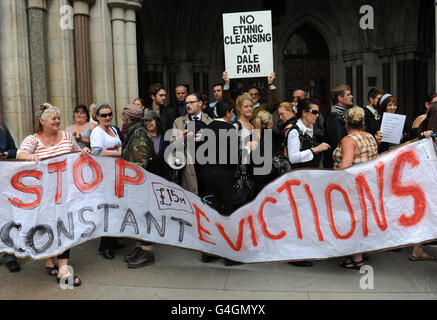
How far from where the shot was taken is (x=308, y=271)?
4016mm

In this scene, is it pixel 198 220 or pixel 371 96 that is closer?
pixel 198 220

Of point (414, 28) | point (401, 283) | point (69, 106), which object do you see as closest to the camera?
point (401, 283)

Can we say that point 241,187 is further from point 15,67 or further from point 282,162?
point 15,67

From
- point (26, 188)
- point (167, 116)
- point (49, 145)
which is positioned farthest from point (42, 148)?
point (167, 116)

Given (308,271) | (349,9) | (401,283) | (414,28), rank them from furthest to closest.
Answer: (349,9), (414,28), (308,271), (401,283)

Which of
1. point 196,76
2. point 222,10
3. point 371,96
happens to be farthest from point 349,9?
point 371,96

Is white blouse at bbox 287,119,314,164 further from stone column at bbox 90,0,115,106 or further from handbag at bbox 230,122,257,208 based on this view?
stone column at bbox 90,0,115,106

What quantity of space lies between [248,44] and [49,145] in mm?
3026

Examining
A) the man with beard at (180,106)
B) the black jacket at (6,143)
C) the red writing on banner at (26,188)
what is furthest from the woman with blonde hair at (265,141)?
the black jacket at (6,143)

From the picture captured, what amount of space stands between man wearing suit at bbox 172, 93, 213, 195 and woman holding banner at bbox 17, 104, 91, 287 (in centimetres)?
95

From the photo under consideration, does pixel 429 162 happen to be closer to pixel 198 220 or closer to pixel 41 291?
pixel 198 220

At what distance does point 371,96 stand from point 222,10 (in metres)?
10.0

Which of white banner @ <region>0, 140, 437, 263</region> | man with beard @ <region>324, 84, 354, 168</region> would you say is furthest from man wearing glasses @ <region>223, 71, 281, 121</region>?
white banner @ <region>0, 140, 437, 263</region>

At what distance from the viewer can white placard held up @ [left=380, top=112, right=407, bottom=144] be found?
4871mm
